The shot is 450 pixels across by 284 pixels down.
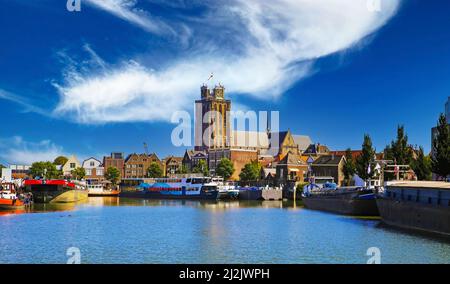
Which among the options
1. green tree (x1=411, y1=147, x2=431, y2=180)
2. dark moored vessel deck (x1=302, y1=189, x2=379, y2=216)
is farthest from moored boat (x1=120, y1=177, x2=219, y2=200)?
green tree (x1=411, y1=147, x2=431, y2=180)

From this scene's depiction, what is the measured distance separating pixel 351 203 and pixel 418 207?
1091 inches

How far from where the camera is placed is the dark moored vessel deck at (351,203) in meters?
81.8

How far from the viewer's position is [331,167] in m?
180

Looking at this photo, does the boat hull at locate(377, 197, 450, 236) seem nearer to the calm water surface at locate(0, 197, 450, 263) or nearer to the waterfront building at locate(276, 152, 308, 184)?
the calm water surface at locate(0, 197, 450, 263)

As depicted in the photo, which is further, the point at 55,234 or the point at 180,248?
the point at 55,234

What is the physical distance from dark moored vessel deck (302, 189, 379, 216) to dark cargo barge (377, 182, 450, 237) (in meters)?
9.10

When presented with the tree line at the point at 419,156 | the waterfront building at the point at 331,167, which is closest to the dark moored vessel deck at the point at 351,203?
the tree line at the point at 419,156

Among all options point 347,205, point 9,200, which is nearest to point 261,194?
point 347,205

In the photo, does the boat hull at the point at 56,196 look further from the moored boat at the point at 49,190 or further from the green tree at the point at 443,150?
the green tree at the point at 443,150

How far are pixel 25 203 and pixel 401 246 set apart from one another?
73050 mm

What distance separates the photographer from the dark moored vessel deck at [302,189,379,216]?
268 feet
